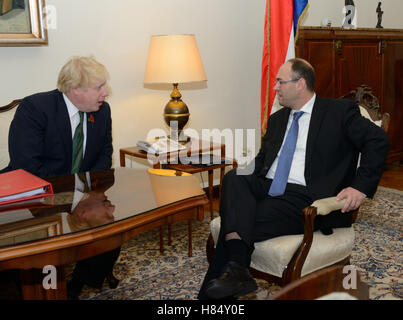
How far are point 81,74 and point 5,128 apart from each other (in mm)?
959

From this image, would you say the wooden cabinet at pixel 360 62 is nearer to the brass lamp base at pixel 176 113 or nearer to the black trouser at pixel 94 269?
the brass lamp base at pixel 176 113

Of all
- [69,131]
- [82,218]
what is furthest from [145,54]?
[82,218]

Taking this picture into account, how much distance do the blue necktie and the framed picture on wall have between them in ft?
6.16

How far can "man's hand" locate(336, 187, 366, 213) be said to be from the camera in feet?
7.57

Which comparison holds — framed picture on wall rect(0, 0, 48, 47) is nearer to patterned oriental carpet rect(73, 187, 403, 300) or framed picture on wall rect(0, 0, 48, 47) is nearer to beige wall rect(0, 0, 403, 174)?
beige wall rect(0, 0, 403, 174)

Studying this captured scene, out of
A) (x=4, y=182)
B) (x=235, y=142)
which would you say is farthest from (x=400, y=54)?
(x=4, y=182)

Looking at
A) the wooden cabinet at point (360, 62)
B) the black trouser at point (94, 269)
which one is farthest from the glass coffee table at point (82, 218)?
the wooden cabinet at point (360, 62)

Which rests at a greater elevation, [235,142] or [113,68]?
[113,68]

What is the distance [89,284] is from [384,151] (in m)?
1.75

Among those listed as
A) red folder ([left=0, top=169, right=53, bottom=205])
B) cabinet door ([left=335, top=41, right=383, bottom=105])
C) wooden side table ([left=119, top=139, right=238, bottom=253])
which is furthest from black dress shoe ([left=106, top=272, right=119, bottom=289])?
cabinet door ([left=335, top=41, right=383, bottom=105])

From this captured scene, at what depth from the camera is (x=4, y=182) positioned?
1.88 m
